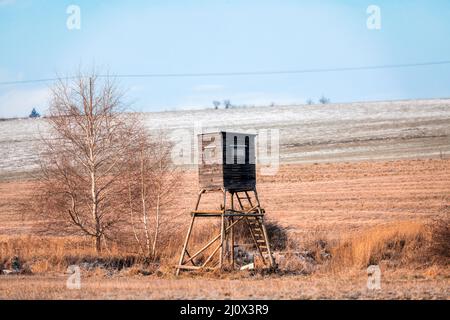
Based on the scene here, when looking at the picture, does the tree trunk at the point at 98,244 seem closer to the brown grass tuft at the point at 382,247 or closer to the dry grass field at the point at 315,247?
the dry grass field at the point at 315,247

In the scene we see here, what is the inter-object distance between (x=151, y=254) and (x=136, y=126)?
7.01 meters

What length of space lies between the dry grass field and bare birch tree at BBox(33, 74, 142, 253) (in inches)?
61.3

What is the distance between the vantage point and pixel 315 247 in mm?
32656

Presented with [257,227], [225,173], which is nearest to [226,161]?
[225,173]

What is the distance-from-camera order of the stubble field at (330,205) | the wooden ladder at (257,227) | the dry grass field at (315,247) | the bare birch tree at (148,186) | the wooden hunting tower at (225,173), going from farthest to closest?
the bare birch tree at (148,186), the wooden ladder at (257,227), the wooden hunting tower at (225,173), the stubble field at (330,205), the dry grass field at (315,247)

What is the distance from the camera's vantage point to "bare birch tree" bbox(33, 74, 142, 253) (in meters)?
33.7

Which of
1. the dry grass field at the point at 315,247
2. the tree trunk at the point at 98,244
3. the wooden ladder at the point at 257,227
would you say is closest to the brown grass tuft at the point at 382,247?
the dry grass field at the point at 315,247

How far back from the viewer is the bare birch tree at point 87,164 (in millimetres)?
33719

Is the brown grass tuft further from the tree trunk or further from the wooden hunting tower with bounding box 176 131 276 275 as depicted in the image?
the tree trunk

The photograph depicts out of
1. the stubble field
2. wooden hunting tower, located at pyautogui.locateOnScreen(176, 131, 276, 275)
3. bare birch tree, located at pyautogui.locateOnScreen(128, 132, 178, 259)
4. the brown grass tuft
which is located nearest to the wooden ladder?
wooden hunting tower, located at pyautogui.locateOnScreen(176, 131, 276, 275)

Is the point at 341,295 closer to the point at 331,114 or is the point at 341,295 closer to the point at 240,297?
the point at 240,297

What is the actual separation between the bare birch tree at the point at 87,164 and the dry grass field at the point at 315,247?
61.3 inches
